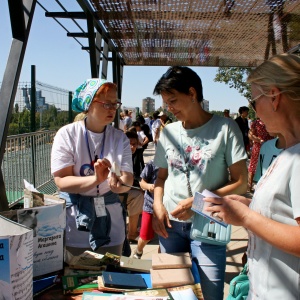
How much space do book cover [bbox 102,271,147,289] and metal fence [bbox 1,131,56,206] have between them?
3.00 m

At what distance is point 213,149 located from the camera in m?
1.87

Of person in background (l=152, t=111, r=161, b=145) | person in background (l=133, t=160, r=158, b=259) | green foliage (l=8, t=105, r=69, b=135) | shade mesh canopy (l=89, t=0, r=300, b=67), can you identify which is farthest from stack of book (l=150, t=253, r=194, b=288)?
person in background (l=152, t=111, r=161, b=145)

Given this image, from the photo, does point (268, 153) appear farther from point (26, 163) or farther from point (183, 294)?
point (26, 163)

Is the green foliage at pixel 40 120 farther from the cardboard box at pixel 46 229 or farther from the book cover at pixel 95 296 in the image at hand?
the book cover at pixel 95 296

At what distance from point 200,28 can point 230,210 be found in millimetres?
3559

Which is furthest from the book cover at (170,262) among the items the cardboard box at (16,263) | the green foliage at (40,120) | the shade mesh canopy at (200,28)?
the green foliage at (40,120)

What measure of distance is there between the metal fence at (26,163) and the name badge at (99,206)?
255 cm

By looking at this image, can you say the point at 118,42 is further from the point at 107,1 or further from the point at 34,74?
the point at 107,1

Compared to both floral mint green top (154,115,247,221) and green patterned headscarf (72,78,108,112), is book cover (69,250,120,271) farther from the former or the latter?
green patterned headscarf (72,78,108,112)

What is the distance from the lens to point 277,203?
117cm

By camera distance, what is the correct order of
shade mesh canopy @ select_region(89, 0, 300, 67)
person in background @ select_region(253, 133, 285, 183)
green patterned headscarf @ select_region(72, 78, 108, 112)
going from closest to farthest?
1. green patterned headscarf @ select_region(72, 78, 108, 112)
2. person in background @ select_region(253, 133, 285, 183)
3. shade mesh canopy @ select_region(89, 0, 300, 67)

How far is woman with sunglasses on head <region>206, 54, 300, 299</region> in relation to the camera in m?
1.13

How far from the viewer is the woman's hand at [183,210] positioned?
182cm

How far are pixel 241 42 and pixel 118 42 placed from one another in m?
1.78
